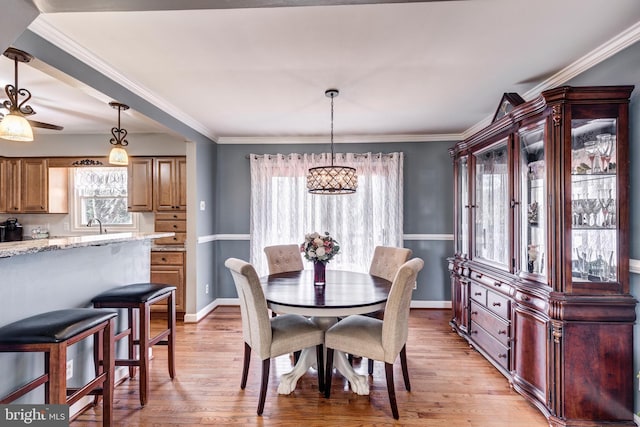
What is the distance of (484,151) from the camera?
2975mm

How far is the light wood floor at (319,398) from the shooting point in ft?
6.82

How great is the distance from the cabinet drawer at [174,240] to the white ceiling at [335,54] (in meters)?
1.54

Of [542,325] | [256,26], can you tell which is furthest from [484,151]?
[256,26]

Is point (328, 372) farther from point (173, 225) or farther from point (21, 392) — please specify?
point (173, 225)

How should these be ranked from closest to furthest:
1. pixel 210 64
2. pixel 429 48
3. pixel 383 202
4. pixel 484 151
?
1. pixel 429 48
2. pixel 210 64
3. pixel 484 151
4. pixel 383 202

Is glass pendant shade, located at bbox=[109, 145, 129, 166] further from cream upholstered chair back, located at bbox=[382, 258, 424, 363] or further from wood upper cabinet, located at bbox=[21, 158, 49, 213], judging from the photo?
cream upholstered chair back, located at bbox=[382, 258, 424, 363]

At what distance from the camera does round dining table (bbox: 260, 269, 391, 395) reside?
213 centimetres

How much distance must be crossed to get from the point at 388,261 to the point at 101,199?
13.3 ft

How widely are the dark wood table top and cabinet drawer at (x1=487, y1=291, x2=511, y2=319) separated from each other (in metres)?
0.87

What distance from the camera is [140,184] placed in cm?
415

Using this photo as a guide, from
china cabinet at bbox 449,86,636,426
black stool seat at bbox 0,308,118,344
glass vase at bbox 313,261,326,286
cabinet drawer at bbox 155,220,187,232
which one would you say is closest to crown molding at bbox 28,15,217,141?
cabinet drawer at bbox 155,220,187,232

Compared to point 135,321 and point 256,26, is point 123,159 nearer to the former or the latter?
point 135,321

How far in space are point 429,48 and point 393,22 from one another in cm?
42

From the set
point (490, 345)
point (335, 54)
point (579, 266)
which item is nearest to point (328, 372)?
point (490, 345)
